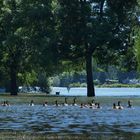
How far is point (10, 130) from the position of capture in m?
37.1

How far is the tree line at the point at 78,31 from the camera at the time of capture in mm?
94000

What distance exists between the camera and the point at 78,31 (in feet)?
313

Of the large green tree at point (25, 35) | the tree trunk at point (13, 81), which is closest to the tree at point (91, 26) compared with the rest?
the large green tree at point (25, 35)

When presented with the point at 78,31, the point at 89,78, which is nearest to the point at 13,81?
the point at 89,78

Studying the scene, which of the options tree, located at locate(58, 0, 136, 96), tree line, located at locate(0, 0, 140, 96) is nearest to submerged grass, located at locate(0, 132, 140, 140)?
tree line, located at locate(0, 0, 140, 96)

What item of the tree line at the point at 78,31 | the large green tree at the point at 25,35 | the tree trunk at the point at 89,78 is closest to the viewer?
the tree line at the point at 78,31

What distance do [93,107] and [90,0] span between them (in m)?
37.1

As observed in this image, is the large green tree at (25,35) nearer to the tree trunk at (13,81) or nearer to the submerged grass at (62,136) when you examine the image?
the tree trunk at (13,81)

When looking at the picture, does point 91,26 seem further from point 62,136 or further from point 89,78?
point 62,136

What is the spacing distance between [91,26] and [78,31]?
134 inches

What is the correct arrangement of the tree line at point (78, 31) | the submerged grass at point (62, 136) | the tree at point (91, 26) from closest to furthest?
the submerged grass at point (62, 136) < the tree at point (91, 26) < the tree line at point (78, 31)

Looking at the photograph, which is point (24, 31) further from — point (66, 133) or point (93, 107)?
point (66, 133)

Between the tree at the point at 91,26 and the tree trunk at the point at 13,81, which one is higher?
the tree at the point at 91,26

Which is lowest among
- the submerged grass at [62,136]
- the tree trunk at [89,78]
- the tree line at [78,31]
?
the submerged grass at [62,136]
